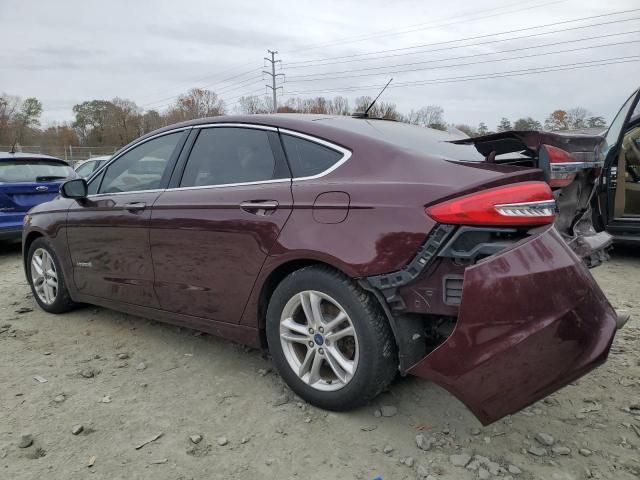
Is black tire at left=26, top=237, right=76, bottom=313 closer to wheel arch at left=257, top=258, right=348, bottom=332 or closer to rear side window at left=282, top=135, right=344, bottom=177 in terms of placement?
wheel arch at left=257, top=258, right=348, bottom=332

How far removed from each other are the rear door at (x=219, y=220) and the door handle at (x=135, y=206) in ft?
0.46

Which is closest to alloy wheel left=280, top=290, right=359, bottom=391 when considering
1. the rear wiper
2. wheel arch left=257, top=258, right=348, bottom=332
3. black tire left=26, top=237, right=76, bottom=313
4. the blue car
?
wheel arch left=257, top=258, right=348, bottom=332

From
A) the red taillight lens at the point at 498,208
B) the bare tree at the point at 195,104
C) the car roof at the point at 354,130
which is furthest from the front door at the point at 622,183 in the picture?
the bare tree at the point at 195,104

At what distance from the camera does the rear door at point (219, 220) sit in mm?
2809

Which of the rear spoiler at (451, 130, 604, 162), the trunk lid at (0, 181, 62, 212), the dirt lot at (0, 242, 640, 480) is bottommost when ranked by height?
the dirt lot at (0, 242, 640, 480)

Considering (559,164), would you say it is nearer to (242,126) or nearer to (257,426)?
(242,126)

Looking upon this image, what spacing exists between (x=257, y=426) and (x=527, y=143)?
1.99 m

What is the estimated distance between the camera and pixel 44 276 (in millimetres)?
4543

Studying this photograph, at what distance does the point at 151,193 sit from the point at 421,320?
2.09 meters

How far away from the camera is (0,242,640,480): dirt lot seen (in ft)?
7.45

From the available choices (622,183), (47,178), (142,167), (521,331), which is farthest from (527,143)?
(47,178)

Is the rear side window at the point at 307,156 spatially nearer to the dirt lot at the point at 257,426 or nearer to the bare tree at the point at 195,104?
the dirt lot at the point at 257,426

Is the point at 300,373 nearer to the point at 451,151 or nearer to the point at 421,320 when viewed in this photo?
the point at 421,320

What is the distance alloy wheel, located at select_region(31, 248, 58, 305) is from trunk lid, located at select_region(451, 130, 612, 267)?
3635 millimetres
